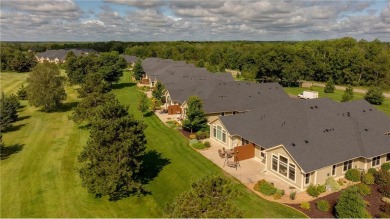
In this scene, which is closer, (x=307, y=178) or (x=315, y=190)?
(x=315, y=190)

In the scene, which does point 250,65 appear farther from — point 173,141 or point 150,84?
point 173,141

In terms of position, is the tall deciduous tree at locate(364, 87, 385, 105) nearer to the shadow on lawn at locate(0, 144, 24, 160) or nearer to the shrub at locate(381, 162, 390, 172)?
the shrub at locate(381, 162, 390, 172)

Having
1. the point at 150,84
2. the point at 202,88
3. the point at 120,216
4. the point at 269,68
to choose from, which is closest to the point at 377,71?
the point at 269,68

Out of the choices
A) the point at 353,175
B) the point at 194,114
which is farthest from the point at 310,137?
the point at 194,114

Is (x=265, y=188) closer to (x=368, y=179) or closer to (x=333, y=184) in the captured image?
(x=333, y=184)

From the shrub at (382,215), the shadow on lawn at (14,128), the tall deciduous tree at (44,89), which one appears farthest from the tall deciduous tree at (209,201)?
the tall deciduous tree at (44,89)
